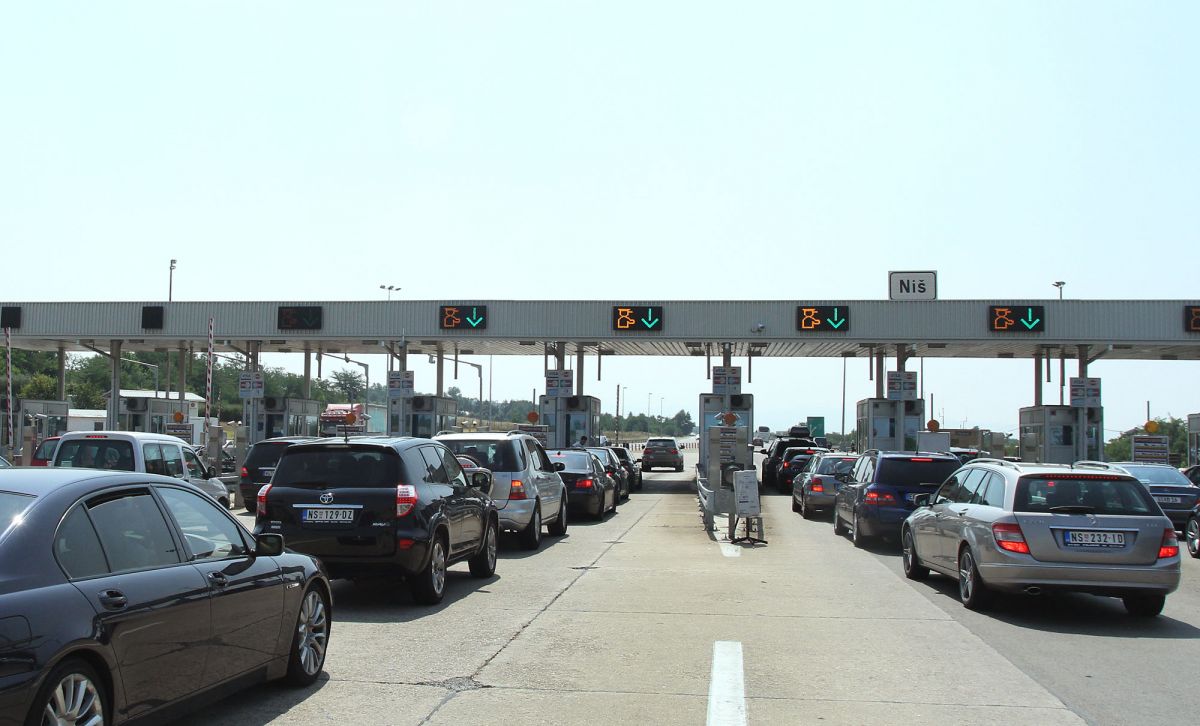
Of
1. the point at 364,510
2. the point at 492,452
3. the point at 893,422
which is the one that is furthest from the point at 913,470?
the point at 893,422

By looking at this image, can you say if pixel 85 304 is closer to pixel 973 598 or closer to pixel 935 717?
pixel 973 598

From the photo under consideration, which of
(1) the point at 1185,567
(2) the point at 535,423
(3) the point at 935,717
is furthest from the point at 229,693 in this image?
(2) the point at 535,423

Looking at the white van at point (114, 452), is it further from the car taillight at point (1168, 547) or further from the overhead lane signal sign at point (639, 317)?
the overhead lane signal sign at point (639, 317)

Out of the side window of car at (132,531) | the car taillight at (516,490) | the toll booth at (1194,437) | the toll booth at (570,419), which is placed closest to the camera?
the side window of car at (132,531)

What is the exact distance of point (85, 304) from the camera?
36125 mm

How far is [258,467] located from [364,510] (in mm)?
10937

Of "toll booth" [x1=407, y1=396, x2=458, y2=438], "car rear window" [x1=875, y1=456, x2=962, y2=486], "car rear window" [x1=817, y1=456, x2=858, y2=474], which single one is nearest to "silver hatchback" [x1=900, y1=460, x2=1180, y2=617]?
"car rear window" [x1=875, y1=456, x2=962, y2=486]

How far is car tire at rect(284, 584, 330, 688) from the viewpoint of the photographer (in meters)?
6.93

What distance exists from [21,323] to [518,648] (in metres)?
34.1

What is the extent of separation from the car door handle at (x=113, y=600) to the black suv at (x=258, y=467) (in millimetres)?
15012

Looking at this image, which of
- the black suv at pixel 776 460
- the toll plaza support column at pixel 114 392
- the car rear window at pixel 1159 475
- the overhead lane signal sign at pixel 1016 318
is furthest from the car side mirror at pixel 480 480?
the toll plaza support column at pixel 114 392

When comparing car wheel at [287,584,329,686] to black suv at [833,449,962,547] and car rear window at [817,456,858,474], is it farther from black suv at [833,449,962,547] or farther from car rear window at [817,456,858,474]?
car rear window at [817,456,858,474]

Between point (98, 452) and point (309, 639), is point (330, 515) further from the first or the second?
point (98, 452)

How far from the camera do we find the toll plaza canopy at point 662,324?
32625mm
